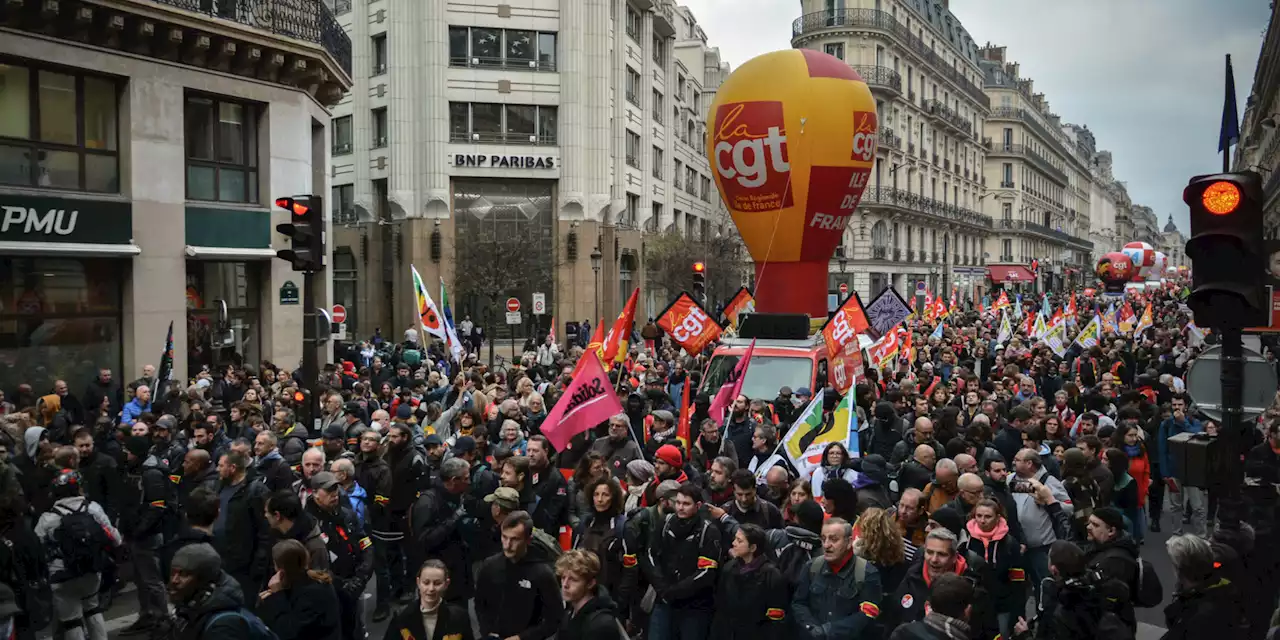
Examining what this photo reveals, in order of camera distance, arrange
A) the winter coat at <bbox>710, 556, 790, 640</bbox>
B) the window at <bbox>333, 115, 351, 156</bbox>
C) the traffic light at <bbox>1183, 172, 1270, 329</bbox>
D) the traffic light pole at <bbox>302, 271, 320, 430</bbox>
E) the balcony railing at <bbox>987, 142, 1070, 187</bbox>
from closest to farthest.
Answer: the traffic light at <bbox>1183, 172, 1270, 329</bbox>
the winter coat at <bbox>710, 556, 790, 640</bbox>
the traffic light pole at <bbox>302, 271, 320, 430</bbox>
the window at <bbox>333, 115, 351, 156</bbox>
the balcony railing at <bbox>987, 142, 1070, 187</bbox>

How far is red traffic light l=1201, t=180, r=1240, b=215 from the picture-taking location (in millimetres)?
5855

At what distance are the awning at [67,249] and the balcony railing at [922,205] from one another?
44242 millimetres

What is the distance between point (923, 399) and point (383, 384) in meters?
8.36

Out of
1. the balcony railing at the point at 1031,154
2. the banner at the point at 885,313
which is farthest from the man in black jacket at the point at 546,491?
the balcony railing at the point at 1031,154

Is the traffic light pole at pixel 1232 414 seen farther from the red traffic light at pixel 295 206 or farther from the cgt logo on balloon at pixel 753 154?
the cgt logo on balloon at pixel 753 154

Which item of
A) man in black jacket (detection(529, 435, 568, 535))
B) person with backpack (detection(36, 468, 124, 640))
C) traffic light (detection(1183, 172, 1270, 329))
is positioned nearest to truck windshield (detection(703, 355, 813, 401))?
man in black jacket (detection(529, 435, 568, 535))

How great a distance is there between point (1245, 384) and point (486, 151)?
36.6 meters

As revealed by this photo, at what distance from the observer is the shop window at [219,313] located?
65.6 feet

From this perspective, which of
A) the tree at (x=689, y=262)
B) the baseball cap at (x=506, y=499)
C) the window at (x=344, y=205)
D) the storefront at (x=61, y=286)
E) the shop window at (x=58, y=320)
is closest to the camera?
the baseball cap at (x=506, y=499)

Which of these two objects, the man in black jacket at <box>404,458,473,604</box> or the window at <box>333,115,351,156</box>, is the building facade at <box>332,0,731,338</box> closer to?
the window at <box>333,115,351,156</box>

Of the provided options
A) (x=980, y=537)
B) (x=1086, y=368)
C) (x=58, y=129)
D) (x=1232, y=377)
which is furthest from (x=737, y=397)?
(x=58, y=129)

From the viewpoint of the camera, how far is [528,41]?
40844mm

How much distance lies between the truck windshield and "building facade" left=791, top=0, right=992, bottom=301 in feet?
130

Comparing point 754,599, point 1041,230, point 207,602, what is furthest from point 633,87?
point 1041,230
